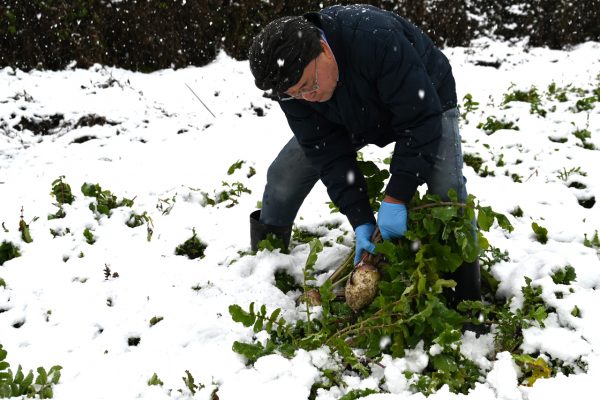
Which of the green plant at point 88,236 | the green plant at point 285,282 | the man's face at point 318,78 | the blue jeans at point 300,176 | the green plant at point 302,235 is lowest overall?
the green plant at point 285,282

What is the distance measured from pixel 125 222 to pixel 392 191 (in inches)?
86.1

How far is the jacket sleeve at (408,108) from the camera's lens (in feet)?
6.59

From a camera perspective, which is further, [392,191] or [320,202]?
[320,202]

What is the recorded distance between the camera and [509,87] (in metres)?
6.62

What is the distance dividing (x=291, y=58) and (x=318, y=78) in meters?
0.18

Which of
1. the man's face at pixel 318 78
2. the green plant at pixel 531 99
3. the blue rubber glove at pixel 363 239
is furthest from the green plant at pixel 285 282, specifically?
the green plant at pixel 531 99

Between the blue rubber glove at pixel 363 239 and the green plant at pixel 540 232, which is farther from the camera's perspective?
the green plant at pixel 540 232

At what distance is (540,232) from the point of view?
9.55ft

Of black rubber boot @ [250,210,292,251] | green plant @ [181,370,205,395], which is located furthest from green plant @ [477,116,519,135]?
green plant @ [181,370,205,395]

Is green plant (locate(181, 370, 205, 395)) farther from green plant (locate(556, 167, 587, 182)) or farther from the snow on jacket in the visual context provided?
green plant (locate(556, 167, 587, 182))

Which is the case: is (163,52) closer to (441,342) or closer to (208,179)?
(208,179)

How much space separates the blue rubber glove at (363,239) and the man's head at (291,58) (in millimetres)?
808

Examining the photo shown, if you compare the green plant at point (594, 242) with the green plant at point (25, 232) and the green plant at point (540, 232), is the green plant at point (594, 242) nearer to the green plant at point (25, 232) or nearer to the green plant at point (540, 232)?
the green plant at point (540, 232)

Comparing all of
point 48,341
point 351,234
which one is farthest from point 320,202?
point 48,341
